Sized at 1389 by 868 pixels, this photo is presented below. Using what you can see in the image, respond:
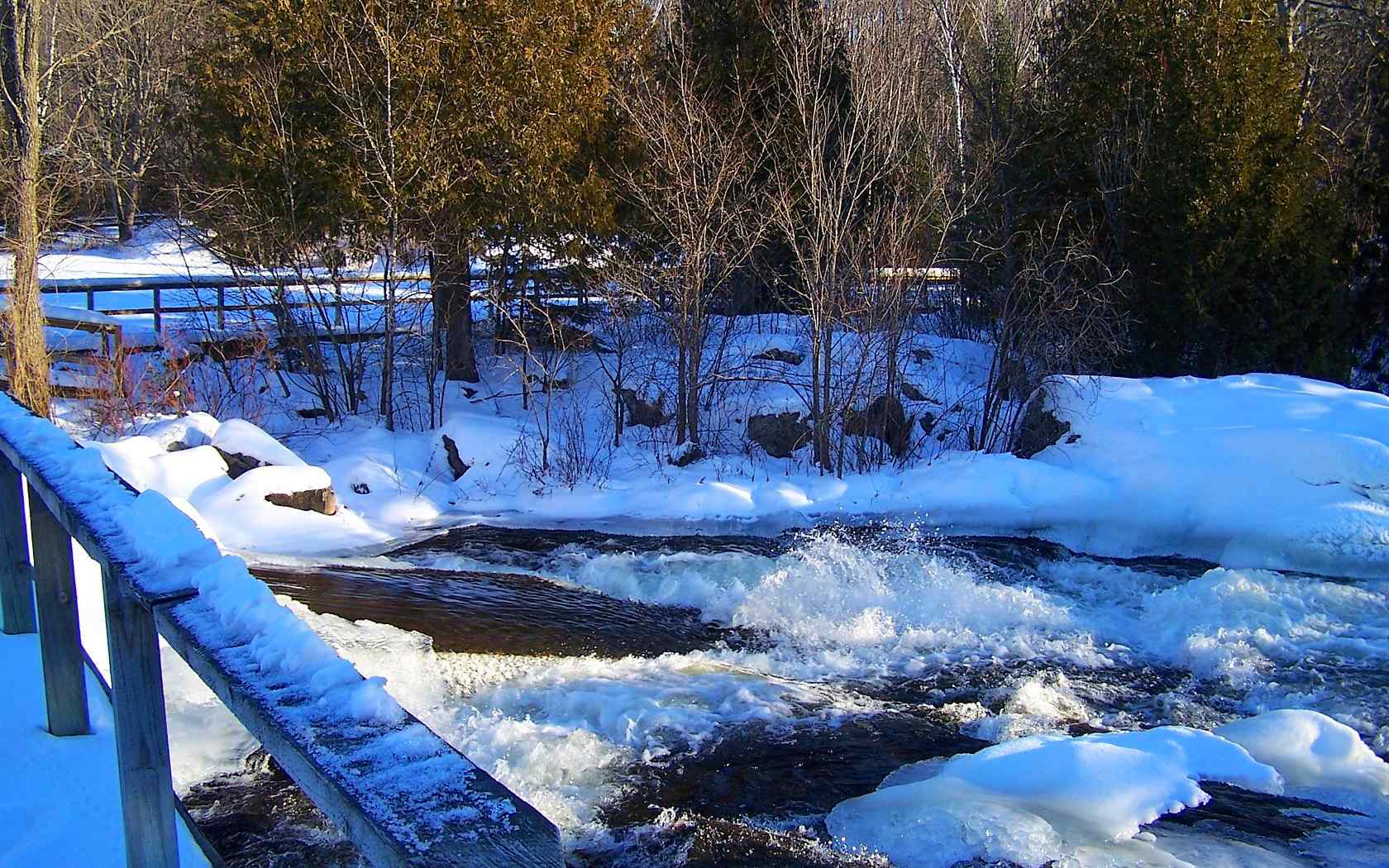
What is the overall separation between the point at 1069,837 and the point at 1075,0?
12.4 metres

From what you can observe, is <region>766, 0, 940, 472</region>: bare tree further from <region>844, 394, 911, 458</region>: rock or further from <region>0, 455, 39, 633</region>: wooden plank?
<region>0, 455, 39, 633</region>: wooden plank

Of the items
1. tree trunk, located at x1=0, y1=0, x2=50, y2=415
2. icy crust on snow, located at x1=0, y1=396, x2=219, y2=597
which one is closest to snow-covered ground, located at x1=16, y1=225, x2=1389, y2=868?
tree trunk, located at x1=0, y1=0, x2=50, y2=415

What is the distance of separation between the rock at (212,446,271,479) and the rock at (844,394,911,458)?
6594 mm

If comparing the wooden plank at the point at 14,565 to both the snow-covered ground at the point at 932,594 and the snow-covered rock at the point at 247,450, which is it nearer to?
the snow-covered ground at the point at 932,594

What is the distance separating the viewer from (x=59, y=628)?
12.2 feet

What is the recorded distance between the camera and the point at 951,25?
50.9 feet

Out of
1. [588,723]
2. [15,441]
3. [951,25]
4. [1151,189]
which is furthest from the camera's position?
[951,25]

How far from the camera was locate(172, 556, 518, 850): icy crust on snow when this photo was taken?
66.6 inches

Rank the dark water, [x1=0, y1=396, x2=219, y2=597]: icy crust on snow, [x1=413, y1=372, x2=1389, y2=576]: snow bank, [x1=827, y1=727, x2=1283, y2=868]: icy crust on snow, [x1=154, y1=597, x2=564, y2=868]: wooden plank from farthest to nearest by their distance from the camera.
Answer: [x1=413, y1=372, x2=1389, y2=576]: snow bank < the dark water < [x1=827, y1=727, x2=1283, y2=868]: icy crust on snow < [x1=0, y1=396, x2=219, y2=597]: icy crust on snow < [x1=154, y1=597, x2=564, y2=868]: wooden plank

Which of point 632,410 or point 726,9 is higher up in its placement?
point 726,9

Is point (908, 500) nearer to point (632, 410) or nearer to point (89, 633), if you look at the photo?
point (632, 410)

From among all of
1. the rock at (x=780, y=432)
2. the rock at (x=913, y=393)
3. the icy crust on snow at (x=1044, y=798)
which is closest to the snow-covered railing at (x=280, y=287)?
the rock at (x=780, y=432)

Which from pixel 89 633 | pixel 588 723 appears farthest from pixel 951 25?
pixel 89 633

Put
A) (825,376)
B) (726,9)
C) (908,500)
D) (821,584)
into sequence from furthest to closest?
1. (726,9)
2. (825,376)
3. (908,500)
4. (821,584)
